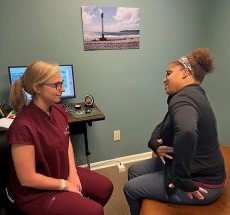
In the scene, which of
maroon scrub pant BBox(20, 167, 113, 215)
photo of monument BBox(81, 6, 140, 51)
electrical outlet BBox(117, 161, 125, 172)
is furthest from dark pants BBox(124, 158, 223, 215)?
photo of monument BBox(81, 6, 140, 51)

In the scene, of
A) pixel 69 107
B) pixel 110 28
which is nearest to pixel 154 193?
pixel 69 107

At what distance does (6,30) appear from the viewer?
6.97 feet

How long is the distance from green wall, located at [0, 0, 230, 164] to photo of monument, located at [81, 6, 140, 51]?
0.05m

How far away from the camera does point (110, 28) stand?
2420 mm

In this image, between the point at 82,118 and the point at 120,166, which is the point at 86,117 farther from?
the point at 120,166

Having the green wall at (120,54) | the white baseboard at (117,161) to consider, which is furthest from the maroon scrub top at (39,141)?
the white baseboard at (117,161)

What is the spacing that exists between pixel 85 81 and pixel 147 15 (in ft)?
2.93

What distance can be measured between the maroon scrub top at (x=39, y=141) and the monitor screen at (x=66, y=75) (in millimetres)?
850

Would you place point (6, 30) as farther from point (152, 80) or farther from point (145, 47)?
point (152, 80)

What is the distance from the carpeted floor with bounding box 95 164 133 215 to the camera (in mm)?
2037

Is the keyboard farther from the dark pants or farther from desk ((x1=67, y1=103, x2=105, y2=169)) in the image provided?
the dark pants

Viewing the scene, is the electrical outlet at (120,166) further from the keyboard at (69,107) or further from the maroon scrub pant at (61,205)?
the maroon scrub pant at (61,205)

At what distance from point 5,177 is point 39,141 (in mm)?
412

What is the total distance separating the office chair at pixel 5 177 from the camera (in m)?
1.41
